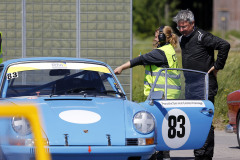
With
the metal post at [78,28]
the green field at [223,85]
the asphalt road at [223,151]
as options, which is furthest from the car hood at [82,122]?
the metal post at [78,28]

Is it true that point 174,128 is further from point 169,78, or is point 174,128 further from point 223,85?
point 223,85

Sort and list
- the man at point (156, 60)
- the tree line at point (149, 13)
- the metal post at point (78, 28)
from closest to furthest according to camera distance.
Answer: the man at point (156, 60) → the metal post at point (78, 28) → the tree line at point (149, 13)

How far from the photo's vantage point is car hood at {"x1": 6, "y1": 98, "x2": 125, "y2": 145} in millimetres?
5848

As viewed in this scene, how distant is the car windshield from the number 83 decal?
72 cm

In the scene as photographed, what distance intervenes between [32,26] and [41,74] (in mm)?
7597

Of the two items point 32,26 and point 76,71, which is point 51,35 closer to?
point 32,26

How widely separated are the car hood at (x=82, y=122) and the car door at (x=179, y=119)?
50 centimetres

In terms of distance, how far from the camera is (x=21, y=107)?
2.90 meters

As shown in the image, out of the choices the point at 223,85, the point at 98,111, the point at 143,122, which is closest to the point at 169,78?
the point at 143,122

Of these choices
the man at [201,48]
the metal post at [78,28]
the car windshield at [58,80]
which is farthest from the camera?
the metal post at [78,28]

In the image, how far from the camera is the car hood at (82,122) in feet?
19.2

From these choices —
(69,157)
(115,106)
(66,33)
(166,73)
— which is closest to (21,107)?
(69,157)

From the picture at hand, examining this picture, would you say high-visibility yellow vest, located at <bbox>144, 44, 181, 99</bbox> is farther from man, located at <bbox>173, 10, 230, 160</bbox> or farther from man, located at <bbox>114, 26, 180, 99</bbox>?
man, located at <bbox>173, 10, 230, 160</bbox>

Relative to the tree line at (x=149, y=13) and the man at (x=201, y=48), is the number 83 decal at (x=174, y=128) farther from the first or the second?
the tree line at (x=149, y=13)
